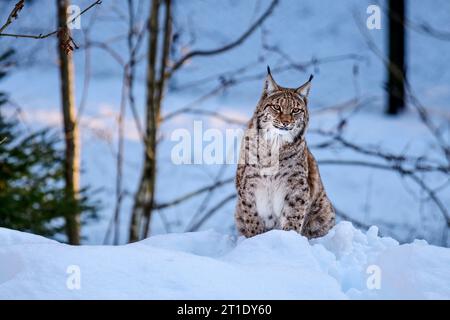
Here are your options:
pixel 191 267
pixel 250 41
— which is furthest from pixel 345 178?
pixel 191 267

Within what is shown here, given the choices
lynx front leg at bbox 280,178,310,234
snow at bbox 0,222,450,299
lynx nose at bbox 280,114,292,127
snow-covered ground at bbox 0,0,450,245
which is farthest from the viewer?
snow-covered ground at bbox 0,0,450,245

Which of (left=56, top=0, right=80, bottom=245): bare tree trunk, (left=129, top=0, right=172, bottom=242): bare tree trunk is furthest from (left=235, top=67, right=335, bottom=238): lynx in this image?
(left=56, top=0, right=80, bottom=245): bare tree trunk

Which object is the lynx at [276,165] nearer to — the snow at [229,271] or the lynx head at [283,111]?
the lynx head at [283,111]

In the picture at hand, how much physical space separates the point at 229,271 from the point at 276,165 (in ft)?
3.71

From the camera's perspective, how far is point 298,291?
3.98 metres

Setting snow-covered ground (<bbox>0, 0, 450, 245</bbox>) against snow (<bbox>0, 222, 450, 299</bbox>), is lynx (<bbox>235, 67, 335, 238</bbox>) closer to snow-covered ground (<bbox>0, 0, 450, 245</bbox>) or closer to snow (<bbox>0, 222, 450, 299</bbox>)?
snow (<bbox>0, 222, 450, 299</bbox>)

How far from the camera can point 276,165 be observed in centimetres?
512

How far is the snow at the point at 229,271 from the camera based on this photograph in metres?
3.95

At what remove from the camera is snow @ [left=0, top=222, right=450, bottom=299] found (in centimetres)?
395

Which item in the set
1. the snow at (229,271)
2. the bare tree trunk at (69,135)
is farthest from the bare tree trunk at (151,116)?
the snow at (229,271)

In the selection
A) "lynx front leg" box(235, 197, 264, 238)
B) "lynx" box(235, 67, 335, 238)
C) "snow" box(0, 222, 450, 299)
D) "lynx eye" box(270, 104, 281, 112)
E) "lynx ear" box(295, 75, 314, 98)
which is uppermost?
"lynx ear" box(295, 75, 314, 98)

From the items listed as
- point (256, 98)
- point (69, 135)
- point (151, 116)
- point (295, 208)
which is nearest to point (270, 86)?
point (295, 208)
